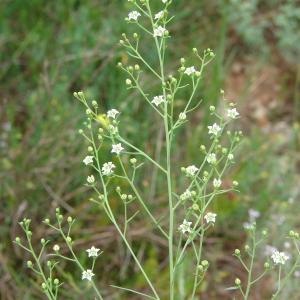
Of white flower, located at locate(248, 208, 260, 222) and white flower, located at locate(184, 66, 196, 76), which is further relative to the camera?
white flower, located at locate(248, 208, 260, 222)

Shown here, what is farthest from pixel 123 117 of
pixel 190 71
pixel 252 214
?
pixel 190 71

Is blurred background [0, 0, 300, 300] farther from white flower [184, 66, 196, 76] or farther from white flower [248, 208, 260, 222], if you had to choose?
white flower [184, 66, 196, 76]

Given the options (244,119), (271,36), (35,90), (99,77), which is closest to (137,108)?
(99,77)

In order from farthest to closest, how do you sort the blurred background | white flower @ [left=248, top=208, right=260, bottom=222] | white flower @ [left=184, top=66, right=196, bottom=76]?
white flower @ [left=248, top=208, right=260, bottom=222] < the blurred background < white flower @ [left=184, top=66, right=196, bottom=76]

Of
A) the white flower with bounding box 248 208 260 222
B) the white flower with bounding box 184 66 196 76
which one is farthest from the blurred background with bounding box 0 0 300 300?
the white flower with bounding box 184 66 196 76

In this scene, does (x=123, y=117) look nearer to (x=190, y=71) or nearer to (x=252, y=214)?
(x=252, y=214)

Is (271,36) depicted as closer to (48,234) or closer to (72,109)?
(72,109)

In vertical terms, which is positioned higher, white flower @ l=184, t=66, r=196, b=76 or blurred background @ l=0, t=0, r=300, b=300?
white flower @ l=184, t=66, r=196, b=76

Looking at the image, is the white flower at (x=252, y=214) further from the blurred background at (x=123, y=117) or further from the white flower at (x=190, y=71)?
the white flower at (x=190, y=71)
